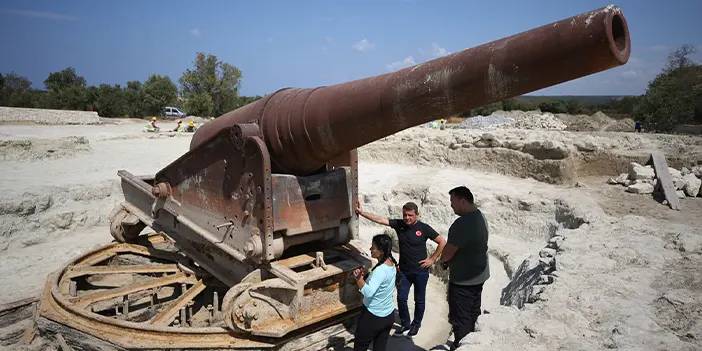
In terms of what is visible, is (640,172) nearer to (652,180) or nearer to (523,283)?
(652,180)

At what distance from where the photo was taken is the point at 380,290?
11.2ft

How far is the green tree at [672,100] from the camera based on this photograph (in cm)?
1847

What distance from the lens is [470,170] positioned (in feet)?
34.8

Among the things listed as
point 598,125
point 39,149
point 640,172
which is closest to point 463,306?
point 640,172

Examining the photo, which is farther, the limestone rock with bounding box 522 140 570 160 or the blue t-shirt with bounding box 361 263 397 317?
the limestone rock with bounding box 522 140 570 160

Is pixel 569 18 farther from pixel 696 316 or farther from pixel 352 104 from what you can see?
pixel 696 316

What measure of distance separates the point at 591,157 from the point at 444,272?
512 centimetres

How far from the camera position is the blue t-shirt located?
3373mm

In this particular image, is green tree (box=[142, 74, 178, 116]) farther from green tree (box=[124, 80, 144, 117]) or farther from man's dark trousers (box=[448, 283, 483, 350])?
man's dark trousers (box=[448, 283, 483, 350])

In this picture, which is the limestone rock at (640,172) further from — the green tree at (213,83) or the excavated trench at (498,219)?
the green tree at (213,83)

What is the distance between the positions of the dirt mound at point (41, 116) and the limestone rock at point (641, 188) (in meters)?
24.0

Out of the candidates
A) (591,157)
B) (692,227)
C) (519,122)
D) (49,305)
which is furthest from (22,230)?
(519,122)

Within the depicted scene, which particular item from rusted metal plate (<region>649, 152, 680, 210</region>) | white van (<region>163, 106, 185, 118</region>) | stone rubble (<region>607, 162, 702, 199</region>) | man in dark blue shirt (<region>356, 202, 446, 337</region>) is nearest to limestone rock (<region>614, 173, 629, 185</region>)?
stone rubble (<region>607, 162, 702, 199</region>)

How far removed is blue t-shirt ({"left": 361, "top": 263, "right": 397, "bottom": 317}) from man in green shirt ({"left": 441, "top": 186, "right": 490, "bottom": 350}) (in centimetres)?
50
